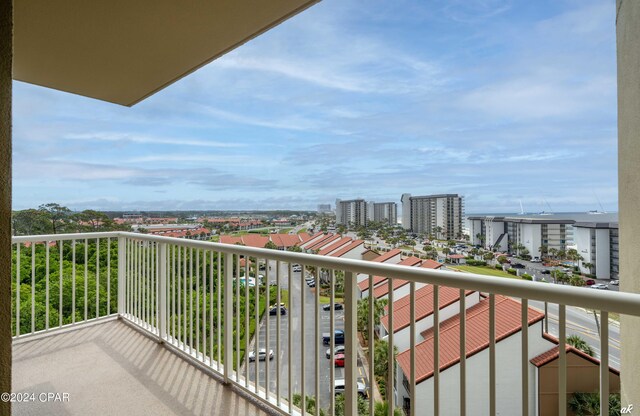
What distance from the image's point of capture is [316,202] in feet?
15.1

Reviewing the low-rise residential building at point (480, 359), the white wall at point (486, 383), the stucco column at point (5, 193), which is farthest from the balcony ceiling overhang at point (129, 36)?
the white wall at point (486, 383)

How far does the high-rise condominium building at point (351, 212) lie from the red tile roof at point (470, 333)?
231 centimetres

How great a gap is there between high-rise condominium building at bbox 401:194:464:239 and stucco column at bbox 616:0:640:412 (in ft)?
4.28

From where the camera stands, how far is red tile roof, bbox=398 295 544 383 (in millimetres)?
1300

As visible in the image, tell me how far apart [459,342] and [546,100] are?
3808 millimetres

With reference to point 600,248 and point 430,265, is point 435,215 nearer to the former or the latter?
point 600,248

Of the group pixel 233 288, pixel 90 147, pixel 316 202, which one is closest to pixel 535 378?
pixel 233 288

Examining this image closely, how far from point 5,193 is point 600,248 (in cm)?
271

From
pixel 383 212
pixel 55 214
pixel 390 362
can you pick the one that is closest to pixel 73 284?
pixel 55 214

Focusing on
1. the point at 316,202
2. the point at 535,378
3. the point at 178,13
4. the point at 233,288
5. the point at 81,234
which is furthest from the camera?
the point at 316,202

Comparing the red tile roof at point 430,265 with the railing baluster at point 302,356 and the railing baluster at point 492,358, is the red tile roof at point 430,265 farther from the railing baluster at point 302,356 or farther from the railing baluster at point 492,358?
the railing baluster at point 302,356

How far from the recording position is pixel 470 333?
1349mm

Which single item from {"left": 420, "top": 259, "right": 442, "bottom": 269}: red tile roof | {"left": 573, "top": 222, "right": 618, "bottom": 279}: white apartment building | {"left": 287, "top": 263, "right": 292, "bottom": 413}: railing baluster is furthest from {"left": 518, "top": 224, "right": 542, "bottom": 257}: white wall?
{"left": 287, "top": 263, "right": 292, "bottom": 413}: railing baluster

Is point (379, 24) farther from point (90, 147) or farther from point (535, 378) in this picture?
point (90, 147)
